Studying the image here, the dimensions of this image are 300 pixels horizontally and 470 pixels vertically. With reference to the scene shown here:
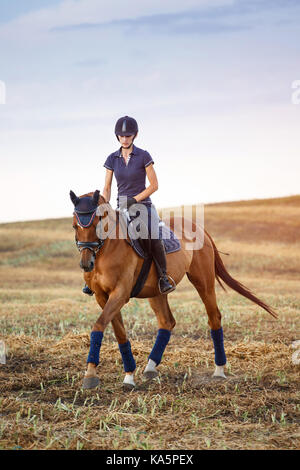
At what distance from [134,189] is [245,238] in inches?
1055

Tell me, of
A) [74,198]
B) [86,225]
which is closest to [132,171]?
[74,198]

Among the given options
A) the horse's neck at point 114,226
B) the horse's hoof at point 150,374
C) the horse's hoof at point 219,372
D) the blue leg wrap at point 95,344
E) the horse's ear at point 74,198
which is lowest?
the horse's hoof at point 219,372

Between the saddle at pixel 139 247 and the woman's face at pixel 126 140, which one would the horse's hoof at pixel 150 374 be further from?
the woman's face at pixel 126 140

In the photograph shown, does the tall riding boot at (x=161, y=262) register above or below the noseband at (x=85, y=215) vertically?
below

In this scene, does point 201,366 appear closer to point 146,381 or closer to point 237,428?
point 146,381

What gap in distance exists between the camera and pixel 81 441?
515cm

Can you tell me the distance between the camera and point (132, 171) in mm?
7066

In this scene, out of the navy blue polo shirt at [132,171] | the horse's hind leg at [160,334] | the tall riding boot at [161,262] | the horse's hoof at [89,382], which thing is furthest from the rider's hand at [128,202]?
the horse's hoof at [89,382]

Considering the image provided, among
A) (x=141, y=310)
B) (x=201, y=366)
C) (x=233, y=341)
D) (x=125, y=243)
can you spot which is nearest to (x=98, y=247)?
(x=125, y=243)

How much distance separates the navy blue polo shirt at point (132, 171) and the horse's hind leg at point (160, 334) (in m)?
1.57

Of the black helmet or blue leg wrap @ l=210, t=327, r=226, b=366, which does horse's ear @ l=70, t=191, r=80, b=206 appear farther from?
blue leg wrap @ l=210, t=327, r=226, b=366

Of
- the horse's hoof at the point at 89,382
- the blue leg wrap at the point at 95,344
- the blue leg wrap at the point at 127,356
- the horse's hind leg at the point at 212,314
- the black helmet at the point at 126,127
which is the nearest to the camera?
the blue leg wrap at the point at 95,344

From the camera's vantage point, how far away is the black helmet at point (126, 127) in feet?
23.1

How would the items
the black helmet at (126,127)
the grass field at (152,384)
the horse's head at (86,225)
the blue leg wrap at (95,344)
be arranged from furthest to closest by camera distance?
the black helmet at (126,127), the blue leg wrap at (95,344), the horse's head at (86,225), the grass field at (152,384)
